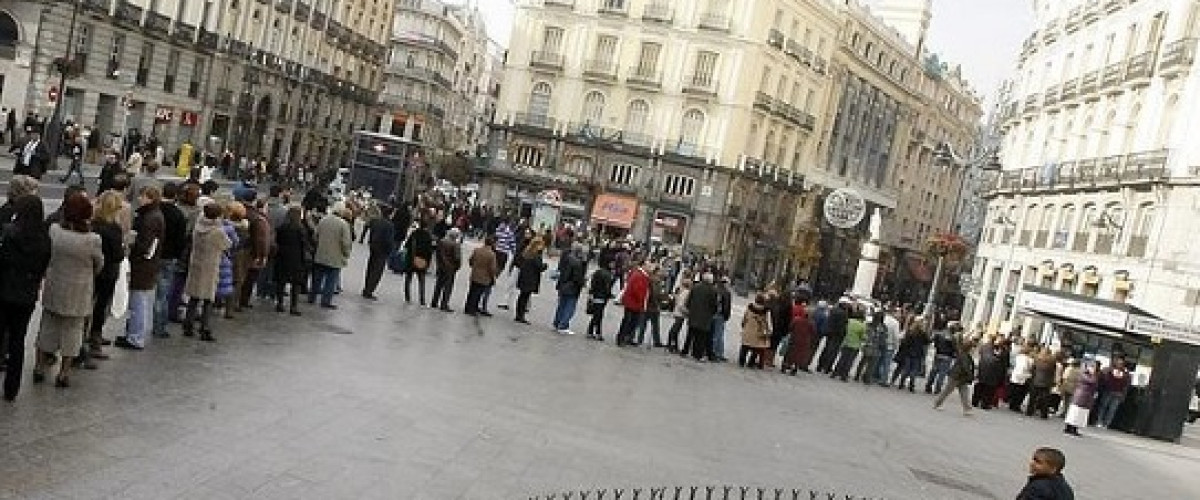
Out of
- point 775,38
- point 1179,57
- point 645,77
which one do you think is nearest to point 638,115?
point 645,77

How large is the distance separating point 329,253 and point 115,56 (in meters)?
37.6

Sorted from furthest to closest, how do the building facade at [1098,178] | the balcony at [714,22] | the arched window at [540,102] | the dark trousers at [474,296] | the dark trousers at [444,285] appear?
the arched window at [540,102], the balcony at [714,22], the building facade at [1098,178], the dark trousers at [474,296], the dark trousers at [444,285]

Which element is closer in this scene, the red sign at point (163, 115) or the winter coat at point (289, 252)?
the winter coat at point (289, 252)

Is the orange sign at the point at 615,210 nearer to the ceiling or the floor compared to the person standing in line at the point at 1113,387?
nearer to the ceiling

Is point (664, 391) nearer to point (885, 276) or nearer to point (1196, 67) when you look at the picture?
point (1196, 67)

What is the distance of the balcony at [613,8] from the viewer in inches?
2516

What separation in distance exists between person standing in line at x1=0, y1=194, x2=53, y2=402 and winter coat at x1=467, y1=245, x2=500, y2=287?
11432mm

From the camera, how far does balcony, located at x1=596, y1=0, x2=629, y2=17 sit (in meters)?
63.9

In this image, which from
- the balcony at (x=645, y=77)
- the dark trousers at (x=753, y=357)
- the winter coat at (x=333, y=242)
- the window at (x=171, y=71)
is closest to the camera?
the winter coat at (x=333, y=242)

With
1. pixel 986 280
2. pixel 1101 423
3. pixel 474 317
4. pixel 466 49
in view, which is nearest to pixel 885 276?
pixel 986 280

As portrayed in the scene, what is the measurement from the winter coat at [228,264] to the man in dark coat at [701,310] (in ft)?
28.5

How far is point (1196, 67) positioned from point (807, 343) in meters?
21.3

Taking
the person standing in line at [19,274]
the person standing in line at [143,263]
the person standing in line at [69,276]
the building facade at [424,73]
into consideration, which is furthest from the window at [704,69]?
the person standing in line at [19,274]

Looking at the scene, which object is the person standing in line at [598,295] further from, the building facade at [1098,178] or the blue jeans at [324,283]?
the building facade at [1098,178]
